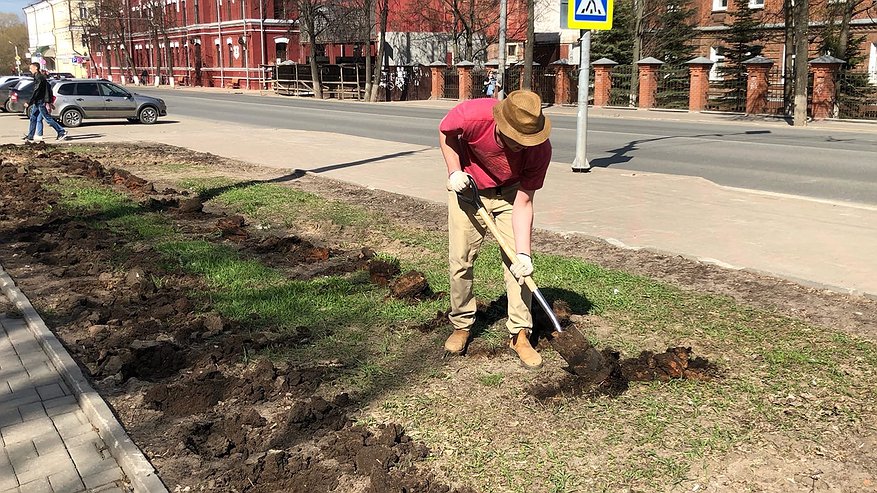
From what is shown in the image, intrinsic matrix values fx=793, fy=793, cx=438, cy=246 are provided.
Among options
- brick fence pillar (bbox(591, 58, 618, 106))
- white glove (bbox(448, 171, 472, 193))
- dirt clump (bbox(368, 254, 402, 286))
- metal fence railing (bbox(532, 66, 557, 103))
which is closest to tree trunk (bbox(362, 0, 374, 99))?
metal fence railing (bbox(532, 66, 557, 103))

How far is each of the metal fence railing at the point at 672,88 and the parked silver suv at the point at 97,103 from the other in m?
21.3

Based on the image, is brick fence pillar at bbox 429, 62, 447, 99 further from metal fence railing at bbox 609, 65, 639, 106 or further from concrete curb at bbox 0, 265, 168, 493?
concrete curb at bbox 0, 265, 168, 493

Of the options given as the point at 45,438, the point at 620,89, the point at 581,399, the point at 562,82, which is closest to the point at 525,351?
the point at 581,399

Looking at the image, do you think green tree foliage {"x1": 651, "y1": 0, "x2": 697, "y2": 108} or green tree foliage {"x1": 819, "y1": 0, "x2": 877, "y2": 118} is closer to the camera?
green tree foliage {"x1": 819, "y1": 0, "x2": 877, "y2": 118}

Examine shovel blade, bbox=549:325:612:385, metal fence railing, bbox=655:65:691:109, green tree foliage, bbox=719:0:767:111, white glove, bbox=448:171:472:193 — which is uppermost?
green tree foliage, bbox=719:0:767:111

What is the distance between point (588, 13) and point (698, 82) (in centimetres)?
2318

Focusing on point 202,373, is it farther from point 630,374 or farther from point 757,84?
point 757,84

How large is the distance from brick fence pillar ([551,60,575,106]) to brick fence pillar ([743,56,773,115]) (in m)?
9.78

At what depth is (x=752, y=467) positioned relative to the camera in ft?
11.5

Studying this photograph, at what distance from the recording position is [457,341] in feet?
15.9

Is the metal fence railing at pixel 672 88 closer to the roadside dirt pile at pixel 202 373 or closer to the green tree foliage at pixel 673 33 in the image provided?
the green tree foliage at pixel 673 33

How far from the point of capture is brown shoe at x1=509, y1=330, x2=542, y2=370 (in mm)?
4625

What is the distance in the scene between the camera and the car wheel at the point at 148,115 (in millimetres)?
26031

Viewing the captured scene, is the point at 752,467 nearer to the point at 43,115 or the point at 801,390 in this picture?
the point at 801,390
